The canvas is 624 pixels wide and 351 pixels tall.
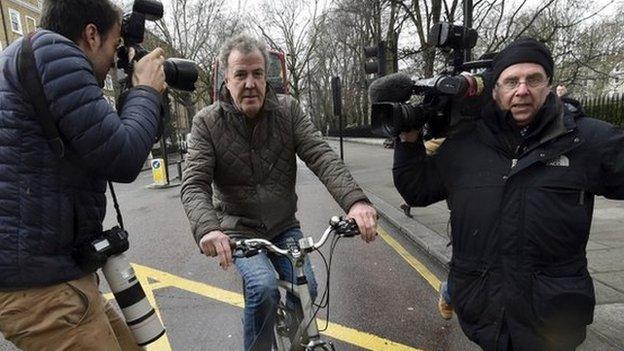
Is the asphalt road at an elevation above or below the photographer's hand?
below

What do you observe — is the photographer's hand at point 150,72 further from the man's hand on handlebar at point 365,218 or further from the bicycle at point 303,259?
the man's hand on handlebar at point 365,218

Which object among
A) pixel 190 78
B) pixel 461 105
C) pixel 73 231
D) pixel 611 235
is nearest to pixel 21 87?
pixel 73 231

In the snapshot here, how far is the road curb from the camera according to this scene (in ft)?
17.4

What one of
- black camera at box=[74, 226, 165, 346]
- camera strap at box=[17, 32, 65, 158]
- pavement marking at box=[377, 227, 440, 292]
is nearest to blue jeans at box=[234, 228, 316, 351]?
black camera at box=[74, 226, 165, 346]

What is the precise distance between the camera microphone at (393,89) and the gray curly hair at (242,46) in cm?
66

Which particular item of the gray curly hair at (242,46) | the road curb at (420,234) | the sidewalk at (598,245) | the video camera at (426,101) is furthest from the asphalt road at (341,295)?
the gray curly hair at (242,46)

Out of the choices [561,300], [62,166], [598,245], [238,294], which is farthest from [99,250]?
[598,245]

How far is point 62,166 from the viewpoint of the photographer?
5.03ft

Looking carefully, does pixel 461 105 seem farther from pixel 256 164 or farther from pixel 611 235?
pixel 611 235

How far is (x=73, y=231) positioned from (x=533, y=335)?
75.8 inches

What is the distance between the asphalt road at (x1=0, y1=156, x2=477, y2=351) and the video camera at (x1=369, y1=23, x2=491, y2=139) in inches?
78.2

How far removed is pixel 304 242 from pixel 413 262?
3627mm

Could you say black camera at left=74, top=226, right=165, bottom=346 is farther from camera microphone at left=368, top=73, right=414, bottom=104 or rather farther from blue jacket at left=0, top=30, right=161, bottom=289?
camera microphone at left=368, top=73, right=414, bottom=104

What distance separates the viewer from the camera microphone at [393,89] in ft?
6.79
